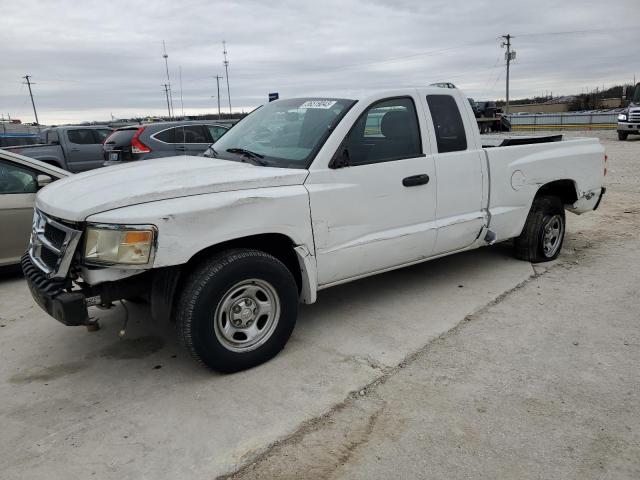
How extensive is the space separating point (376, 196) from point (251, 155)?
1025 millimetres

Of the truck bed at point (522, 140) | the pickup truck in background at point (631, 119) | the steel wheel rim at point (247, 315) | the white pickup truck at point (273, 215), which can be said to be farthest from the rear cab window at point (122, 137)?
the pickup truck in background at point (631, 119)

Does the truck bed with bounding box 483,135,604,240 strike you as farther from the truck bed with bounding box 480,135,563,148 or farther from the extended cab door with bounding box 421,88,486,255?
the extended cab door with bounding box 421,88,486,255

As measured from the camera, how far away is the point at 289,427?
2.91m

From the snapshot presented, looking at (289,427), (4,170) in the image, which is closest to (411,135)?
(289,427)

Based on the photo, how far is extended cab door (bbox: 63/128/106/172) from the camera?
13.6m

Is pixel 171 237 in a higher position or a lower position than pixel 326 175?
lower

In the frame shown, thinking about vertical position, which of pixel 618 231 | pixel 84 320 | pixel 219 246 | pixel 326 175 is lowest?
pixel 618 231

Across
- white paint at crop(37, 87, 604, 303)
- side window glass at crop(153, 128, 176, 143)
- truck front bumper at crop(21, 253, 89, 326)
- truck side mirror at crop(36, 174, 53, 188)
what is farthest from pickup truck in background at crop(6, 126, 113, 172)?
truck front bumper at crop(21, 253, 89, 326)

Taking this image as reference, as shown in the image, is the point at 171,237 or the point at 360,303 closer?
the point at 171,237

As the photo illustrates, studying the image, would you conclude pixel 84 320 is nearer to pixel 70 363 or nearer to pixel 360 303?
pixel 70 363

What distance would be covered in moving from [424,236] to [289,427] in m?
2.15

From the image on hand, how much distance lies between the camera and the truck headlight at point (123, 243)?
3.00 meters

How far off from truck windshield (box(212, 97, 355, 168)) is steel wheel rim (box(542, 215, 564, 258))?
293 centimetres

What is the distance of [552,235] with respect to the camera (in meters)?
5.87
